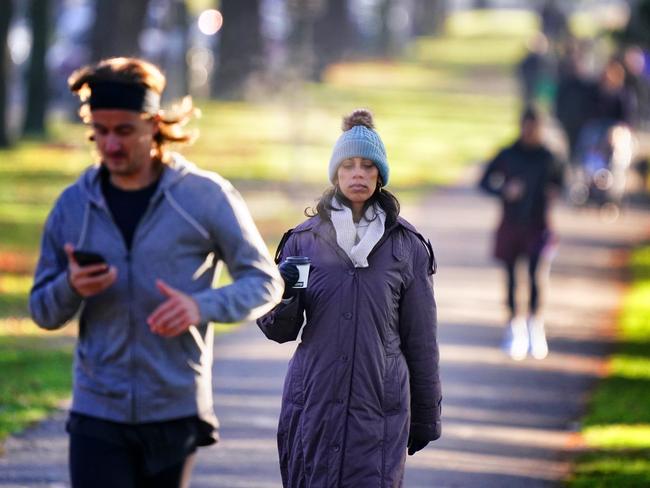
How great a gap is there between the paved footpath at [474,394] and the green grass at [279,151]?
1020 mm

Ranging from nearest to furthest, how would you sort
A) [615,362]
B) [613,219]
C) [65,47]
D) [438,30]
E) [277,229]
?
[615,362] → [277,229] → [613,219] → [65,47] → [438,30]

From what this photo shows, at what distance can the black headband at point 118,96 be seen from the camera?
4965 mm

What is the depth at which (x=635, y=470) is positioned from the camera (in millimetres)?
8477

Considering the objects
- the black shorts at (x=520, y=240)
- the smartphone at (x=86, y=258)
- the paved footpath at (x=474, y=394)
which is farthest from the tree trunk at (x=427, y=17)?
the smartphone at (x=86, y=258)

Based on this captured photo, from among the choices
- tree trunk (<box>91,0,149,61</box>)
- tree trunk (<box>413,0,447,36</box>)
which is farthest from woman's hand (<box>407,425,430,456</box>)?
tree trunk (<box>413,0,447,36</box>)

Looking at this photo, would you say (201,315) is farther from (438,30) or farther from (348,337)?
(438,30)

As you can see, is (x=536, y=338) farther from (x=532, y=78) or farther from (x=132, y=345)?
(x=532, y=78)

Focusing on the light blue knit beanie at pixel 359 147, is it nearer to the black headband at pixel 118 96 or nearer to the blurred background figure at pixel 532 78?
the black headband at pixel 118 96

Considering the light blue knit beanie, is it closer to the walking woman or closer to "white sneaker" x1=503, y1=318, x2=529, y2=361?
the walking woman

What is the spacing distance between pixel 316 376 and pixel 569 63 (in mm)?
26573

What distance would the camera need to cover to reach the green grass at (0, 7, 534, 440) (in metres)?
12.0

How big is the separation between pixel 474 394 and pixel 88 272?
6.23 m

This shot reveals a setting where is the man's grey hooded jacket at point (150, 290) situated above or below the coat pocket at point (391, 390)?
above

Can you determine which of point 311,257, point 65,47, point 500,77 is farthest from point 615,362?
point 500,77
